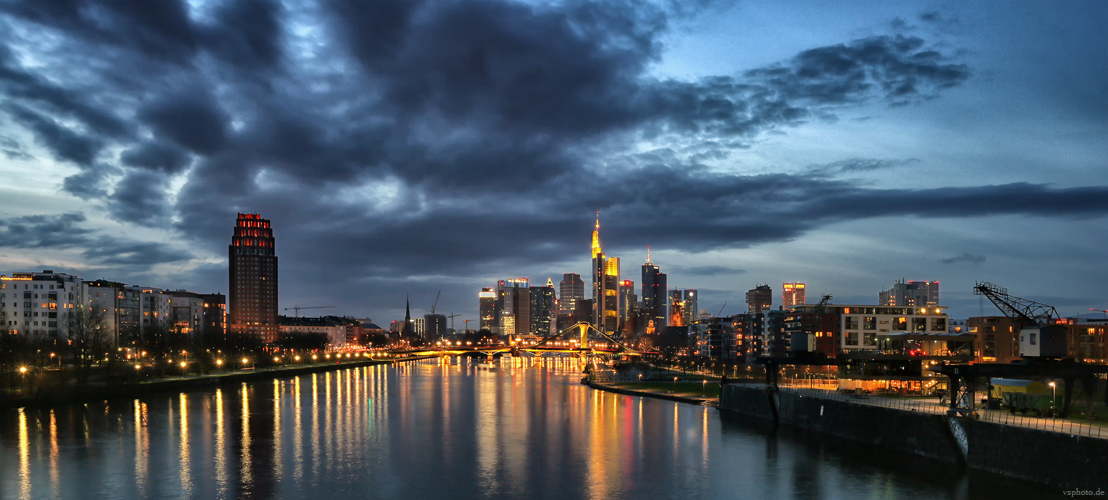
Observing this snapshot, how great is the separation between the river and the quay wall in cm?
107

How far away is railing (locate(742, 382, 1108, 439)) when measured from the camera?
34.8 m

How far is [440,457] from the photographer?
148 feet

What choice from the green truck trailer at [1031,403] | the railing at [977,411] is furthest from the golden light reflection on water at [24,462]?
the green truck trailer at [1031,403]

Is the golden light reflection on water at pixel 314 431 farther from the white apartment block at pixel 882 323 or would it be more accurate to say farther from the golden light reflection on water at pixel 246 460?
the white apartment block at pixel 882 323

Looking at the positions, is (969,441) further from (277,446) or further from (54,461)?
(54,461)

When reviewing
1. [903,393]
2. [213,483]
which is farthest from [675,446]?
[213,483]

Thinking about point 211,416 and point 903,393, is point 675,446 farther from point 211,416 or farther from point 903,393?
point 211,416

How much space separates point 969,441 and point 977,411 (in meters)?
4.00

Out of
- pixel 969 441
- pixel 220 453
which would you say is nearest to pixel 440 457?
pixel 220 453

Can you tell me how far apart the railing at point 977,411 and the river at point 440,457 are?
3064 millimetres

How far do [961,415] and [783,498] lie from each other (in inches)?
449

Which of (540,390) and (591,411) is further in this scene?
(540,390)

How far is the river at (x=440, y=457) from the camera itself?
35.9 m

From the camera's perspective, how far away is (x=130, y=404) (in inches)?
3002
